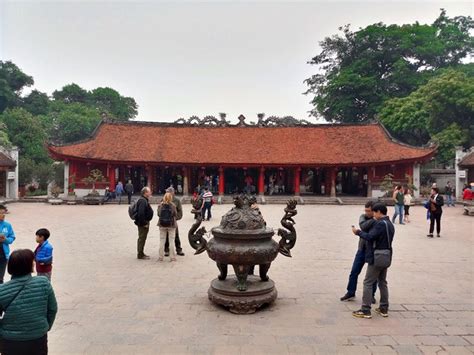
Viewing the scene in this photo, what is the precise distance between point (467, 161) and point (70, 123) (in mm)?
45068

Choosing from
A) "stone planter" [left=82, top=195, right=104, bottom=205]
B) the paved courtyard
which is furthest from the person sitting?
"stone planter" [left=82, top=195, right=104, bottom=205]

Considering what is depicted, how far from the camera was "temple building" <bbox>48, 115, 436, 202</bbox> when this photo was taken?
86.5ft

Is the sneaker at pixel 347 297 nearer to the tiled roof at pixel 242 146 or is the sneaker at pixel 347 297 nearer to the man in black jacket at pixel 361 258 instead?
the man in black jacket at pixel 361 258

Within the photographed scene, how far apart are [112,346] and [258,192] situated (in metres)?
24.2

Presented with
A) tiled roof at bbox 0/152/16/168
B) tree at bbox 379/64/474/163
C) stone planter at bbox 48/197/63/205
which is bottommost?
stone planter at bbox 48/197/63/205

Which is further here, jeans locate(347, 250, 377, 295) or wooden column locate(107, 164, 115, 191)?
wooden column locate(107, 164, 115, 191)

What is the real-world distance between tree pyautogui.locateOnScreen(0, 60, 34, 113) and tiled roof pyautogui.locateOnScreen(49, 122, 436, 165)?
2941 centimetres

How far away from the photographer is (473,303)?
5.91m

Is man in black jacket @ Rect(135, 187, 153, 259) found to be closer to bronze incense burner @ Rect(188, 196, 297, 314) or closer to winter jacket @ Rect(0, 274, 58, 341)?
bronze incense burner @ Rect(188, 196, 297, 314)

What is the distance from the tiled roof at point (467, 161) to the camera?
24688mm

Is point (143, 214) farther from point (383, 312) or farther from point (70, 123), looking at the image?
point (70, 123)

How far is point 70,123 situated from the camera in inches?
2009

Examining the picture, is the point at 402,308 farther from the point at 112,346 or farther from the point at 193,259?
the point at 193,259

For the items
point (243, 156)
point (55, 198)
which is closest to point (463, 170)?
point (243, 156)
